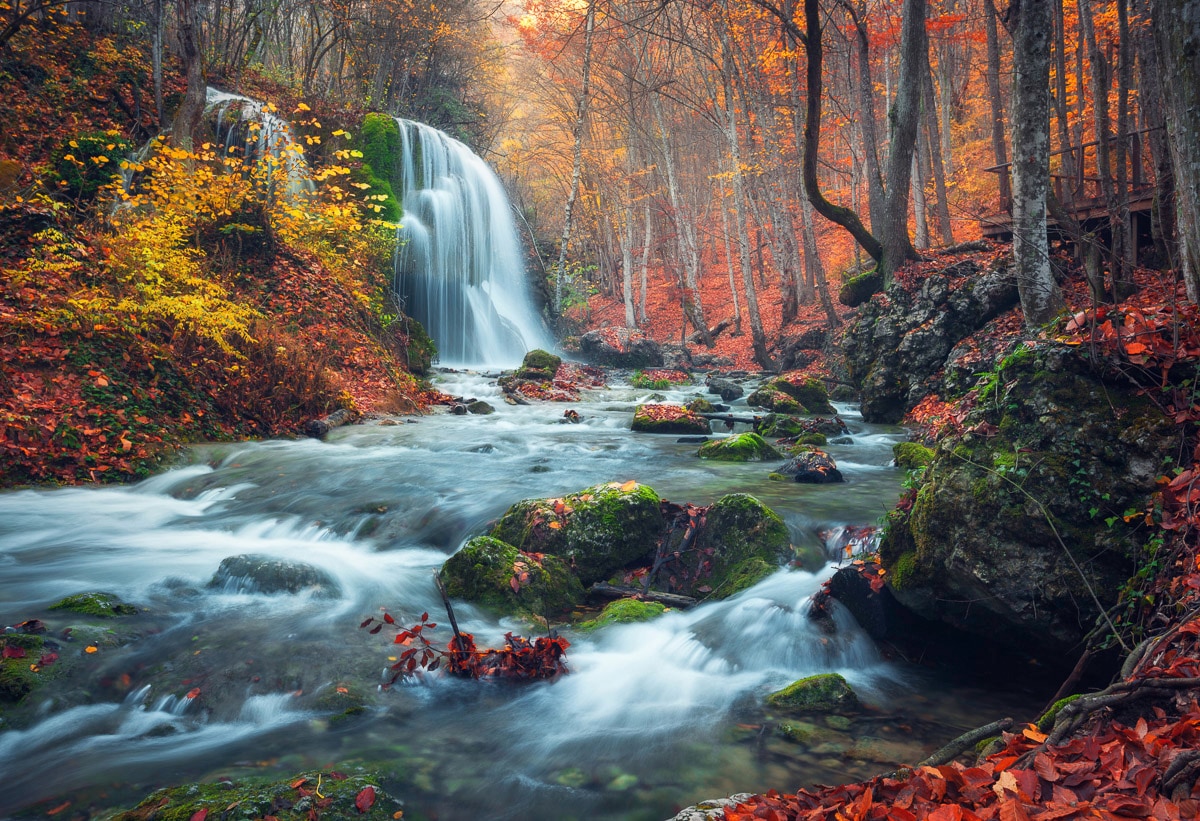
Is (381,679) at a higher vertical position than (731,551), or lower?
lower

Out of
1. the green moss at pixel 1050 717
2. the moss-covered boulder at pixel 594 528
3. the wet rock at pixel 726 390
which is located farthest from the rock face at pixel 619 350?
the green moss at pixel 1050 717

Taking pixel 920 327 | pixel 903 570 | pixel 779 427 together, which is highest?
pixel 920 327

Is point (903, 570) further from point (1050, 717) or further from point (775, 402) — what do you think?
point (775, 402)

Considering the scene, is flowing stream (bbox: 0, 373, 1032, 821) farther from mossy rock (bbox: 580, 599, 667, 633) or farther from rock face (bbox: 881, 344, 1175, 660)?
rock face (bbox: 881, 344, 1175, 660)

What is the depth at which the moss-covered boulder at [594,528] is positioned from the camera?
603 centimetres

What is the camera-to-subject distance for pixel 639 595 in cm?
571

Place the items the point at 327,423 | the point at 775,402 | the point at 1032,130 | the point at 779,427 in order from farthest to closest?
the point at 775,402 < the point at 779,427 < the point at 327,423 < the point at 1032,130

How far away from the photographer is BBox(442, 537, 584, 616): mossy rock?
5461mm

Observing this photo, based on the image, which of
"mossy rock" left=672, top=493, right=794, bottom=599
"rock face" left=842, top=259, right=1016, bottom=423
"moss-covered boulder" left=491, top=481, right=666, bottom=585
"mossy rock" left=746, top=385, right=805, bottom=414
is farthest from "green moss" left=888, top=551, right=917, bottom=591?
"mossy rock" left=746, top=385, right=805, bottom=414

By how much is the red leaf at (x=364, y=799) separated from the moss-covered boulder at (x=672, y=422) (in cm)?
926

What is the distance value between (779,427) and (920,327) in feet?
10.8

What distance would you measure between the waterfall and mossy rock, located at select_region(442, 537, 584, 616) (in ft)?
50.1

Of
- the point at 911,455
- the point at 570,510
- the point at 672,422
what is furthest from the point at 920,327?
the point at 570,510

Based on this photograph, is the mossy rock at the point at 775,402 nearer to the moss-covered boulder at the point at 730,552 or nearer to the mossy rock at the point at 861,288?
the mossy rock at the point at 861,288
